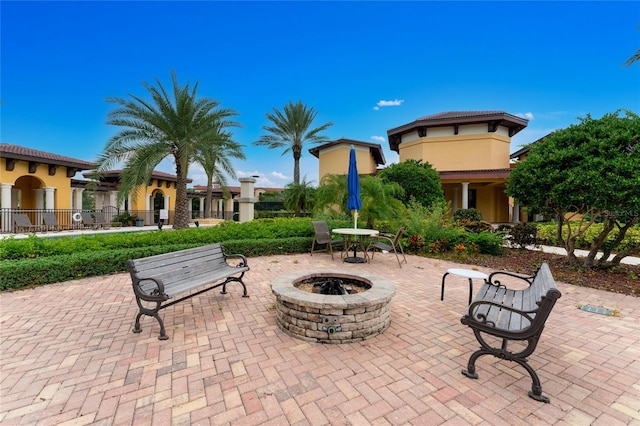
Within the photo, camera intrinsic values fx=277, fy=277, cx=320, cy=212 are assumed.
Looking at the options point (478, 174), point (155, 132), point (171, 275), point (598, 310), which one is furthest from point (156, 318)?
point (478, 174)

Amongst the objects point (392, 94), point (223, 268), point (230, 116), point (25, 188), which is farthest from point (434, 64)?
point (25, 188)

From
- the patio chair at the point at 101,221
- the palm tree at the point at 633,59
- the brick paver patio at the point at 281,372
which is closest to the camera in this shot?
the brick paver patio at the point at 281,372

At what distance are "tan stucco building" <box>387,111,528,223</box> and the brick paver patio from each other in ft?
51.7

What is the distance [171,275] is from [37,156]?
53.8ft

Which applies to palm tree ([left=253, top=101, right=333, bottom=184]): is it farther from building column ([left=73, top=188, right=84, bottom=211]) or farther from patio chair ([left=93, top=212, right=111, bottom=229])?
building column ([left=73, top=188, right=84, bottom=211])

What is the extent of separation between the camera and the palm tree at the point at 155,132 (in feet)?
35.5

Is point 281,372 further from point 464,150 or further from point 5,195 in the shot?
point 464,150

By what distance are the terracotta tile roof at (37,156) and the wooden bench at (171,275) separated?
12437mm

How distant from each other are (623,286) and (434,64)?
12193mm

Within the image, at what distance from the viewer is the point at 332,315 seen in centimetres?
309

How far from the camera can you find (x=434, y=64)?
13.8m

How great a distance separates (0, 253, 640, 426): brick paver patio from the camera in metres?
2.04

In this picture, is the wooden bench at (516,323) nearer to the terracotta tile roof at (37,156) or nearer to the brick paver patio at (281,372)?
the brick paver patio at (281,372)

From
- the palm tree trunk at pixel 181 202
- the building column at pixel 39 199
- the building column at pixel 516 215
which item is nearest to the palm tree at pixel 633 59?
the building column at pixel 516 215
